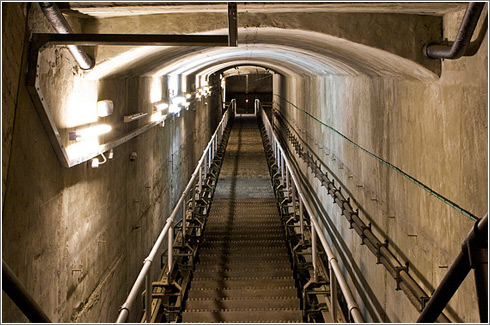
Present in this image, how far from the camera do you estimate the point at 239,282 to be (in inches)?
212

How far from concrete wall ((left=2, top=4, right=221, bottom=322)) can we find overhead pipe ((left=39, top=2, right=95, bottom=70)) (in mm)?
67

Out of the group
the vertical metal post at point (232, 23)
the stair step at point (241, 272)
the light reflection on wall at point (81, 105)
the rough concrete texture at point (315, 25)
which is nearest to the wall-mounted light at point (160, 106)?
the stair step at point (241, 272)

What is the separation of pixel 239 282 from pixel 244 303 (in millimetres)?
489

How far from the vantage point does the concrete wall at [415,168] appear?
2.91 meters

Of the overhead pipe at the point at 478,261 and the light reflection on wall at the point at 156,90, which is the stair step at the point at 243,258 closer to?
the light reflection on wall at the point at 156,90

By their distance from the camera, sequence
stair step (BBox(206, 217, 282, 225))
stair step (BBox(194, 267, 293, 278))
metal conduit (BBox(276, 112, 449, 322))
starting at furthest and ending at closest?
stair step (BBox(206, 217, 282, 225)) < stair step (BBox(194, 267, 293, 278)) < metal conduit (BBox(276, 112, 449, 322))

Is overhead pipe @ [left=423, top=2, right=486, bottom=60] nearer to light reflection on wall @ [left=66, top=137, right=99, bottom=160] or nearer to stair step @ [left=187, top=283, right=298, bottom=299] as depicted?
light reflection on wall @ [left=66, top=137, right=99, bottom=160]

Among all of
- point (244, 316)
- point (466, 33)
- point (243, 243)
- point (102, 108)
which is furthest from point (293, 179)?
point (466, 33)

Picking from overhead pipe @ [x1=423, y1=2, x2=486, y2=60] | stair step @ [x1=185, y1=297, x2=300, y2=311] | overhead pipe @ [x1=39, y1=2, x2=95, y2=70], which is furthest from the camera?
stair step @ [x1=185, y1=297, x2=300, y2=311]

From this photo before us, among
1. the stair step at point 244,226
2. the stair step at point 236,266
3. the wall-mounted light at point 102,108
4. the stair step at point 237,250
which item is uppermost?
the wall-mounted light at point 102,108

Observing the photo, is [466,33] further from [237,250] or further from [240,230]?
[240,230]

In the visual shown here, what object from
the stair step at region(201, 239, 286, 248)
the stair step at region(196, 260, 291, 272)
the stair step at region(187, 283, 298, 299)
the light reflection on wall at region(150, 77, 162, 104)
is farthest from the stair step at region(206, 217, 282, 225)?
the stair step at region(187, 283, 298, 299)

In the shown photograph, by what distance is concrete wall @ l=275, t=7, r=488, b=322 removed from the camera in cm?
291

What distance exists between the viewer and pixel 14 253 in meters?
2.81
